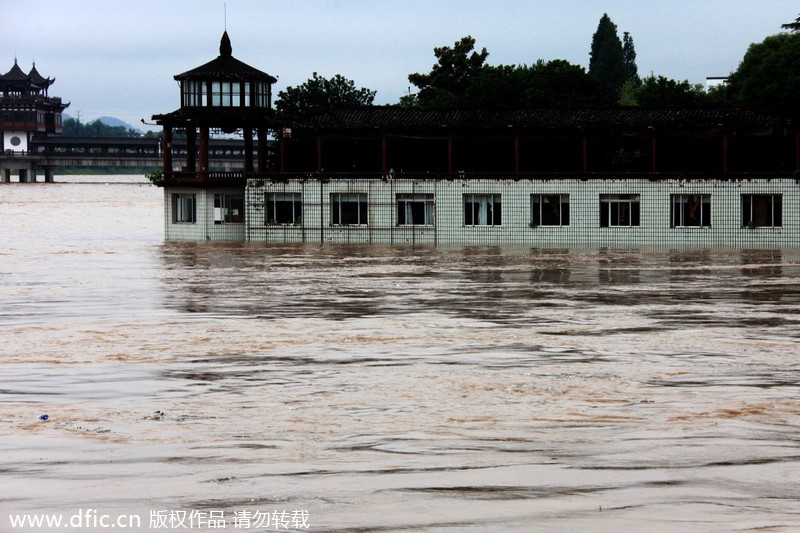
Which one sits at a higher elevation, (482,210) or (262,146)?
(262,146)

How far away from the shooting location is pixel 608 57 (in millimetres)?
155875

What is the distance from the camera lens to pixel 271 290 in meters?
30.3

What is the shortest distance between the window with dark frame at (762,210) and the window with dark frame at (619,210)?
480cm

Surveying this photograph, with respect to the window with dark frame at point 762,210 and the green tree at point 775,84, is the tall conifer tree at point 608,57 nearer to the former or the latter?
the green tree at point 775,84

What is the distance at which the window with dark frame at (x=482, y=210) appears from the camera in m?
57.3

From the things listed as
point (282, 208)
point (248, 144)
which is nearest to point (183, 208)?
point (282, 208)

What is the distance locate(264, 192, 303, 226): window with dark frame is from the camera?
5975 centimetres

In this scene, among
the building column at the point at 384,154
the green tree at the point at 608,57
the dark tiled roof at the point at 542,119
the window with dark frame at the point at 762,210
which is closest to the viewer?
the window with dark frame at the point at 762,210

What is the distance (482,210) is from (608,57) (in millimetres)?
103815

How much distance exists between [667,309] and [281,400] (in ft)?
41.6

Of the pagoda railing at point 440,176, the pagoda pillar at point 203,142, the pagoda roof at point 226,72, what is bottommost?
the pagoda railing at point 440,176

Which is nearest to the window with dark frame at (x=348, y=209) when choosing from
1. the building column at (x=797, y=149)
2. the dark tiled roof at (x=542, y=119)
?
the dark tiled roof at (x=542, y=119)

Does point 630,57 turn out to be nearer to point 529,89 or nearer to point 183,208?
point 529,89

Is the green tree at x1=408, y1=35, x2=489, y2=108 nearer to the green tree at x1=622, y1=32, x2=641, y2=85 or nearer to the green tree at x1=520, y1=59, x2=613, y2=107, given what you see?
the green tree at x1=520, y1=59, x2=613, y2=107
